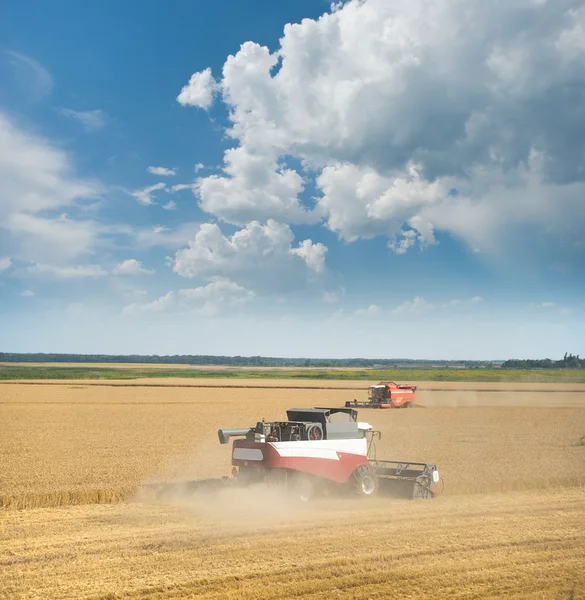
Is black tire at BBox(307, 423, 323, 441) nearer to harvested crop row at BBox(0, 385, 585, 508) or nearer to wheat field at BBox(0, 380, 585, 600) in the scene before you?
wheat field at BBox(0, 380, 585, 600)

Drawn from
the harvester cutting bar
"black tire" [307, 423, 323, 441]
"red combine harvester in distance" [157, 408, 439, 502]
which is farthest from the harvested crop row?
"black tire" [307, 423, 323, 441]

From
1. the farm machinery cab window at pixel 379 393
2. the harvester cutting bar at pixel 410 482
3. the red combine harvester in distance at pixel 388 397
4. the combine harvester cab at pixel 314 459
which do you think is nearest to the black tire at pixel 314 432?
the combine harvester cab at pixel 314 459

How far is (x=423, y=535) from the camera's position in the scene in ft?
47.3

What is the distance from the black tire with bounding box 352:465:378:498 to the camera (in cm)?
1869

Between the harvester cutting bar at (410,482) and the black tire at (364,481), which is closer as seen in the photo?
the black tire at (364,481)

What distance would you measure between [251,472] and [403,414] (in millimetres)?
38757

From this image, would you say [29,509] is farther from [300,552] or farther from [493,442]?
[493,442]

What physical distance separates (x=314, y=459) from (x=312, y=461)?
0.09 m

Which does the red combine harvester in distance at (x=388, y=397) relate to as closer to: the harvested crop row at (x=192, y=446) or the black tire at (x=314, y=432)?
the harvested crop row at (x=192, y=446)

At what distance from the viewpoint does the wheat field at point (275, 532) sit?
1116cm

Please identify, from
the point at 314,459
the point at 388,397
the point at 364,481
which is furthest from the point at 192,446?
the point at 388,397

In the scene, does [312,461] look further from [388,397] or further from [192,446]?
[388,397]

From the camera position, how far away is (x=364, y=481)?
1884 centimetres

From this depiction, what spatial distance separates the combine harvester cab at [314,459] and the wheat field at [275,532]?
1.89 ft
